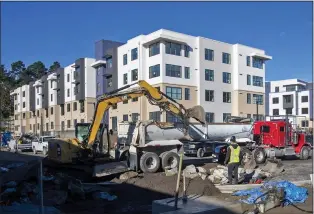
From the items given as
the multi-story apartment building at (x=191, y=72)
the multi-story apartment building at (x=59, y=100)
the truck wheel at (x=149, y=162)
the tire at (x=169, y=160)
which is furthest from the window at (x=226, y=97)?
the truck wheel at (x=149, y=162)

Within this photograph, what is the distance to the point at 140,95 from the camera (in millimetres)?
20094

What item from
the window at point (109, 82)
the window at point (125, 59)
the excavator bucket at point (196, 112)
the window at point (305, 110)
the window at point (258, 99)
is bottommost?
the excavator bucket at point (196, 112)

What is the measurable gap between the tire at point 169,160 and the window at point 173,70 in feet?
102

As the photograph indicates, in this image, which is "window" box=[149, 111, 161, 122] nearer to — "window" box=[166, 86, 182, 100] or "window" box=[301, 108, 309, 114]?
"window" box=[166, 86, 182, 100]

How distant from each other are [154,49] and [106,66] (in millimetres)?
12977

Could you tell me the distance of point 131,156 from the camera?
62.0 ft

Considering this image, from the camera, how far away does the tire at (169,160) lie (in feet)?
63.3

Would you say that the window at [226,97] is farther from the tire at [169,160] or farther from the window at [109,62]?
the tire at [169,160]

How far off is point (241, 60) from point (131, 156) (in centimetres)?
4434

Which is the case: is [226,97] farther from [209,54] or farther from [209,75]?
[209,54]

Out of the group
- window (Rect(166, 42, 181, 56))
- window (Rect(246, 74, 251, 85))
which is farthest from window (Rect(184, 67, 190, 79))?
window (Rect(246, 74, 251, 85))

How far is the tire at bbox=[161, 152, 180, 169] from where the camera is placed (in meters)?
19.3

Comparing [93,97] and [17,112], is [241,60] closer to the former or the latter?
[93,97]

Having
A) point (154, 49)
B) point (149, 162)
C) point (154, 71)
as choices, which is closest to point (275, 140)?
point (149, 162)
